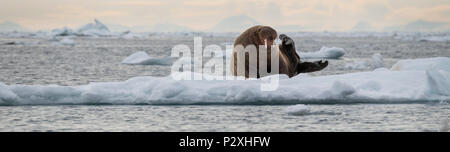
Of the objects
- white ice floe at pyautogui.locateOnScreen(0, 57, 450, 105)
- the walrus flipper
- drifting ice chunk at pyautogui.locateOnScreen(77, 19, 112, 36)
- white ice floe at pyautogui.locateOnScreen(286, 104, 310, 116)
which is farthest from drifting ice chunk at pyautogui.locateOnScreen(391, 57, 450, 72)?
drifting ice chunk at pyautogui.locateOnScreen(77, 19, 112, 36)

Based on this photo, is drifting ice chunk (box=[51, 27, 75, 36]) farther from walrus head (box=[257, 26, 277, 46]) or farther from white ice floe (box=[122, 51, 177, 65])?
walrus head (box=[257, 26, 277, 46])

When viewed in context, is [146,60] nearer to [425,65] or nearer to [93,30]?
[425,65]

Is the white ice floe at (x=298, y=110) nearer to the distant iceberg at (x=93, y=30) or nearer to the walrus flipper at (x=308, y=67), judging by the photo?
the walrus flipper at (x=308, y=67)

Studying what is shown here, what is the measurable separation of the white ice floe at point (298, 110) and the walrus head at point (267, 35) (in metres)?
2.32

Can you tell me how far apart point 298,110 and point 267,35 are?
2.47 meters

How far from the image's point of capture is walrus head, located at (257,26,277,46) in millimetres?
9617

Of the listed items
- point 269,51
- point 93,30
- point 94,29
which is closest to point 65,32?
point 93,30

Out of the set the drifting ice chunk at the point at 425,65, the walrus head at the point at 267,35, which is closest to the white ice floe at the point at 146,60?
the walrus head at the point at 267,35

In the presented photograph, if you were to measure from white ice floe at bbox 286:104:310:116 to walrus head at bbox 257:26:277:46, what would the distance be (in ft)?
7.61

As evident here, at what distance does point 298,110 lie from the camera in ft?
24.1

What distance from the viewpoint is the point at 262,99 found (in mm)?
8195
